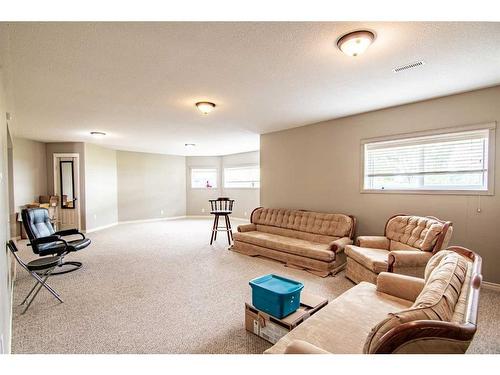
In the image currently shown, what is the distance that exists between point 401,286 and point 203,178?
26.7ft

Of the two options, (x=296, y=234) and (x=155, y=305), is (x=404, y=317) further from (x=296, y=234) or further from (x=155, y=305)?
(x=296, y=234)

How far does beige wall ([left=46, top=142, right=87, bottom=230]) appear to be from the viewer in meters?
6.41

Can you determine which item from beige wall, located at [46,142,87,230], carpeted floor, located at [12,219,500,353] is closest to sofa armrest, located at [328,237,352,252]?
carpeted floor, located at [12,219,500,353]

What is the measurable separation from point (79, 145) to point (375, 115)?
281 inches

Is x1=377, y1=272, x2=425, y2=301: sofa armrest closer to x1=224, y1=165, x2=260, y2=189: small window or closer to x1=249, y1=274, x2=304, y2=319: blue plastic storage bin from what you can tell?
x1=249, y1=274, x2=304, y2=319: blue plastic storage bin

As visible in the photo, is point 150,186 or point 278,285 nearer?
point 278,285

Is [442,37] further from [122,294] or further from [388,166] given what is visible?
[122,294]

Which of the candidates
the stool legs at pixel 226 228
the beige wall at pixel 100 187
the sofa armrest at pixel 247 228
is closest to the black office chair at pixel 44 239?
the stool legs at pixel 226 228

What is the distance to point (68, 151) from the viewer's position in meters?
6.42

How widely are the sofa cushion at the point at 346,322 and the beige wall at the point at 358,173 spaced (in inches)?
82.5

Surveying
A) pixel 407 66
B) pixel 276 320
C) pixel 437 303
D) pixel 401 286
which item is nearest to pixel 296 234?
pixel 401 286

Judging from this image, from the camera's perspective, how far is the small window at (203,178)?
30.3ft

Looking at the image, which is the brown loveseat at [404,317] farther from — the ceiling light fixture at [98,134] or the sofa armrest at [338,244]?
the ceiling light fixture at [98,134]

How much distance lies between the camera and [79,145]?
640 cm
